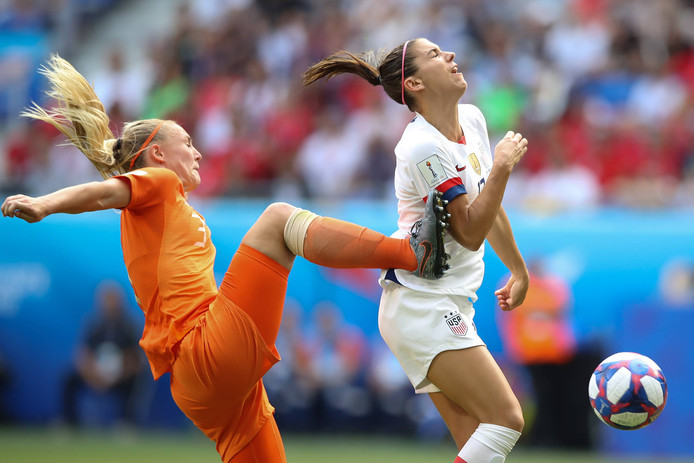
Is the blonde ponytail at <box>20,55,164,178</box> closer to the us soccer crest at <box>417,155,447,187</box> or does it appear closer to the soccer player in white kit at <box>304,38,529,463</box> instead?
the soccer player in white kit at <box>304,38,529,463</box>

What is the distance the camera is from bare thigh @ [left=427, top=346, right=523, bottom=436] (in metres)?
4.39

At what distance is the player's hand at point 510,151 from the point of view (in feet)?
14.2

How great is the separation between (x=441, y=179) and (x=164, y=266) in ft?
4.52

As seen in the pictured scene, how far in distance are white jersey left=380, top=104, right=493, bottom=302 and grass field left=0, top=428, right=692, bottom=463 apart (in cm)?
467

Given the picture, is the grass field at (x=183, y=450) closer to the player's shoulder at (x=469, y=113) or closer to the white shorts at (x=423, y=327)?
the white shorts at (x=423, y=327)

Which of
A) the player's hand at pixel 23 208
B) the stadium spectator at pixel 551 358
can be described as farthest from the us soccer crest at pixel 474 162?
the stadium spectator at pixel 551 358

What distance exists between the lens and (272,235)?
444 cm

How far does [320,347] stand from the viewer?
10586 mm

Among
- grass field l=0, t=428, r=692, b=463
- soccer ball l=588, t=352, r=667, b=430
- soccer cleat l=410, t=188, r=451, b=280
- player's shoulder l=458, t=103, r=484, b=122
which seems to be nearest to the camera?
soccer cleat l=410, t=188, r=451, b=280

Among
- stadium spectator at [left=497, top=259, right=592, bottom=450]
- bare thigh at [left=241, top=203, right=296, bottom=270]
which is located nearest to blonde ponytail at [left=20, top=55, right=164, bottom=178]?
bare thigh at [left=241, top=203, right=296, bottom=270]

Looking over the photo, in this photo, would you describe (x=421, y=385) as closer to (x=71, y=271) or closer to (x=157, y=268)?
(x=157, y=268)

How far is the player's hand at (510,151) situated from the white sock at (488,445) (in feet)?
3.93

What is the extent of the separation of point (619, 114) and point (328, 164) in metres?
3.48

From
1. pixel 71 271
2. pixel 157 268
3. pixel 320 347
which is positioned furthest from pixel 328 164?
pixel 157 268
